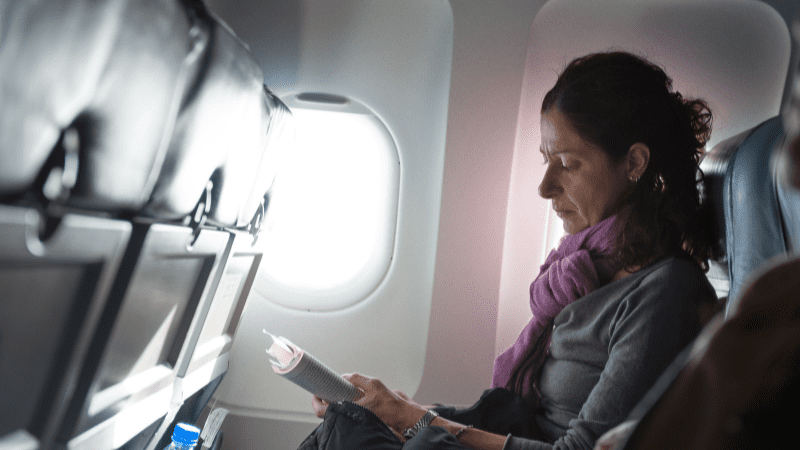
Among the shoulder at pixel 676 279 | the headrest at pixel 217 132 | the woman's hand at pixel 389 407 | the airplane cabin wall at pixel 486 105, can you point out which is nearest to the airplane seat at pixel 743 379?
the headrest at pixel 217 132

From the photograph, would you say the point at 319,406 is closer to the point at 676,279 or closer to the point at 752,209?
the point at 676,279

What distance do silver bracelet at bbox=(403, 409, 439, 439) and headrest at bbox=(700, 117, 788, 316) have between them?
29.5 inches

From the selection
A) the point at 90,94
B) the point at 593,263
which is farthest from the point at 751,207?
the point at 90,94

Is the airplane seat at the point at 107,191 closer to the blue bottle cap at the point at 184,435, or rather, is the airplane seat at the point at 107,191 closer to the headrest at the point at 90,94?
the headrest at the point at 90,94

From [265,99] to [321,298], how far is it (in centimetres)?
106

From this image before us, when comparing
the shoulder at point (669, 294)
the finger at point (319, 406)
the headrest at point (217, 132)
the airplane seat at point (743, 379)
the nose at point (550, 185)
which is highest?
the nose at point (550, 185)

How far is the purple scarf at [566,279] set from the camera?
1.46m

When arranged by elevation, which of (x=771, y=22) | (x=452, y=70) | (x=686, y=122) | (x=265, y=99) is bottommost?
(x=265, y=99)

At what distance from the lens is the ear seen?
56.3 inches

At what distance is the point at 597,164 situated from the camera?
1.47 m

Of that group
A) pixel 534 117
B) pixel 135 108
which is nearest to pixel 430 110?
pixel 534 117

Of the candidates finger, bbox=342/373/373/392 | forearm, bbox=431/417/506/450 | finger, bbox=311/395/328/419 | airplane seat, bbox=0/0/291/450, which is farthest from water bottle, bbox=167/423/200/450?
forearm, bbox=431/417/506/450

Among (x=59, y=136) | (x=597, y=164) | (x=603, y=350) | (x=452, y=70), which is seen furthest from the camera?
(x=452, y=70)

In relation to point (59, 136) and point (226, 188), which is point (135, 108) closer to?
point (59, 136)
